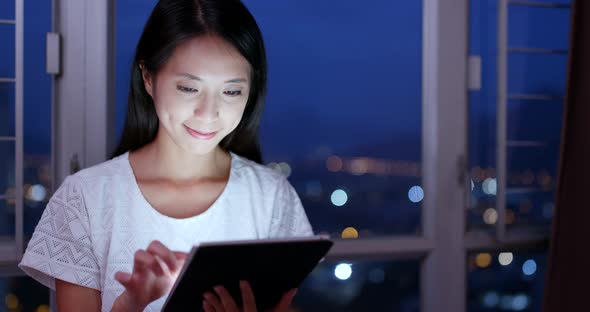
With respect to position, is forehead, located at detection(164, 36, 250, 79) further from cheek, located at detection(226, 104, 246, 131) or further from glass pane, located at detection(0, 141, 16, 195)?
glass pane, located at detection(0, 141, 16, 195)

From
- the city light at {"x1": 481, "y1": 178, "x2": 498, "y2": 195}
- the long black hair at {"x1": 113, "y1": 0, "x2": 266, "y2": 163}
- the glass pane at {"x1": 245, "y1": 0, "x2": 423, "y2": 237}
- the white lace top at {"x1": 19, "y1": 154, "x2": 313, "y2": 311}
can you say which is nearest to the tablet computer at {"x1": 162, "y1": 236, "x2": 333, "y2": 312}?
the white lace top at {"x1": 19, "y1": 154, "x2": 313, "y2": 311}

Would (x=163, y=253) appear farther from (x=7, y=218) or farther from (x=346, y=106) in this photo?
(x=346, y=106)

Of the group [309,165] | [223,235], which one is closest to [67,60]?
[223,235]

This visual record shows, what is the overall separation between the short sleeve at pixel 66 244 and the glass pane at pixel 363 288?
1.18m

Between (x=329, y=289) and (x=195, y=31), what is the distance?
1.57 meters

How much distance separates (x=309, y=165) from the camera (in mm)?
2760

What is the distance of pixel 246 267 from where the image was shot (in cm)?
121

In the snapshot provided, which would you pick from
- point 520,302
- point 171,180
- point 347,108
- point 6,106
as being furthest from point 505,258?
point 6,106

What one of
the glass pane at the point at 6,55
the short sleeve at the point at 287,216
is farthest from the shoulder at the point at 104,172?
the glass pane at the point at 6,55

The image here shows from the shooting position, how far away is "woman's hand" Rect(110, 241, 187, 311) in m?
1.22

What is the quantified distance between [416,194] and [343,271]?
1.42 ft

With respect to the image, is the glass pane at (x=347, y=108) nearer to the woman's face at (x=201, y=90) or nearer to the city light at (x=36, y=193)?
the city light at (x=36, y=193)

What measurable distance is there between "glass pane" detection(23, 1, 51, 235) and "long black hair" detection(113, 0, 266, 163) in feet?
2.25

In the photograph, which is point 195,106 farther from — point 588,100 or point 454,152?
point 588,100
